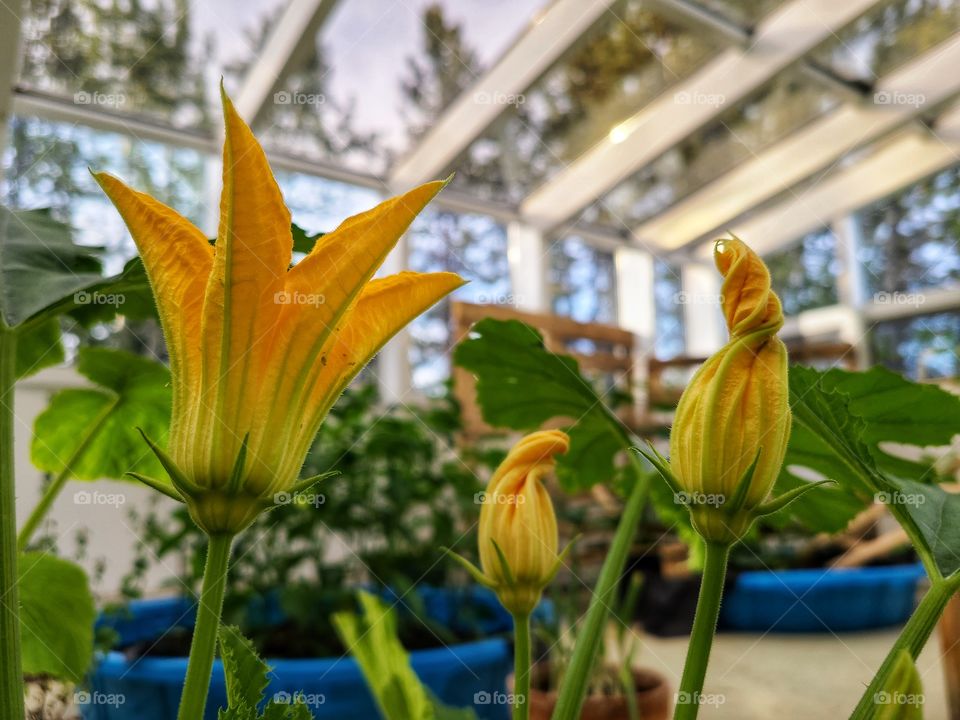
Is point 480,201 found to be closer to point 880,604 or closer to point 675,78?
point 675,78

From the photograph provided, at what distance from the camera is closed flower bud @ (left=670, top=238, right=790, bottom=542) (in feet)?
0.61

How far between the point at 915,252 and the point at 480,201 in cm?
199

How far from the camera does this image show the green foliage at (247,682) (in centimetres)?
19

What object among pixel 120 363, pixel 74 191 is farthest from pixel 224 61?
pixel 120 363

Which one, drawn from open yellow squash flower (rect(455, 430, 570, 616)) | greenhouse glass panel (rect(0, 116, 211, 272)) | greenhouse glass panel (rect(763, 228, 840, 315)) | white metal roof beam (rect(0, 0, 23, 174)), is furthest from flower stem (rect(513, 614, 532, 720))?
greenhouse glass panel (rect(763, 228, 840, 315))

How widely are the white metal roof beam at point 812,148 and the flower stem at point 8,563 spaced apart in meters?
3.09

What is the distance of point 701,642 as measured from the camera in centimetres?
19

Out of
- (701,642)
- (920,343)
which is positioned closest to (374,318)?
(701,642)

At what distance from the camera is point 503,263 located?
330cm

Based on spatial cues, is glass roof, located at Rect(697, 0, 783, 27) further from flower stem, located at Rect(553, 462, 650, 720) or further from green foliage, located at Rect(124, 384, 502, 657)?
flower stem, located at Rect(553, 462, 650, 720)

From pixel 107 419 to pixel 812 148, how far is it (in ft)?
10.9

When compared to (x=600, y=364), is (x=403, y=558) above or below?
below

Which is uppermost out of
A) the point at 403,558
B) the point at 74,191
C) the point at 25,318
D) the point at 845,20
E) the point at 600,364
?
the point at 845,20

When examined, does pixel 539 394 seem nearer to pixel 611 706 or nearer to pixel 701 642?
pixel 701 642
